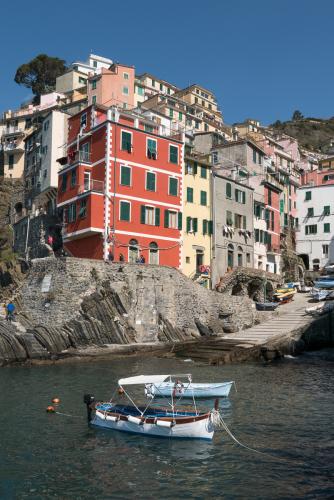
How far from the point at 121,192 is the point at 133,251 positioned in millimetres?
5886

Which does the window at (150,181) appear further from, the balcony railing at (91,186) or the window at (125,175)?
the balcony railing at (91,186)

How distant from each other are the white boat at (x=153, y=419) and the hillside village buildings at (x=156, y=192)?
→ 25.1 metres

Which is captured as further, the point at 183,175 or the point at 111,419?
the point at 183,175

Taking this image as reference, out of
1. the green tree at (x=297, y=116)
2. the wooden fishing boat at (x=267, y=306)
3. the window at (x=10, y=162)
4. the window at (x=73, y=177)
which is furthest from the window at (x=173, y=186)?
the green tree at (x=297, y=116)

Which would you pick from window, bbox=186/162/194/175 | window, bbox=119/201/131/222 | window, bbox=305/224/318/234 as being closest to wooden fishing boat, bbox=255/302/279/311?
window, bbox=186/162/194/175

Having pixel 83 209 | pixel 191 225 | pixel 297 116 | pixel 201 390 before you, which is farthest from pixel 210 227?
pixel 297 116

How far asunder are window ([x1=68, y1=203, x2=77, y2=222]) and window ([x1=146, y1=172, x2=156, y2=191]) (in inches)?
301

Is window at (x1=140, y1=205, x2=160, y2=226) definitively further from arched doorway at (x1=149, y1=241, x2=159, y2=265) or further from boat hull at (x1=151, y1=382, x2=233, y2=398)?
boat hull at (x1=151, y1=382, x2=233, y2=398)

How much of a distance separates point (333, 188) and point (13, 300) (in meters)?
55.4

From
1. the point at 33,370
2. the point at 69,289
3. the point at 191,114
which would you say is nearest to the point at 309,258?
the point at 191,114

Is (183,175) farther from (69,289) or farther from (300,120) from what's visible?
(300,120)

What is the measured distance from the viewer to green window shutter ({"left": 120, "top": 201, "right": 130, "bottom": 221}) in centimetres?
4780

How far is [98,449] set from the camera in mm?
18469

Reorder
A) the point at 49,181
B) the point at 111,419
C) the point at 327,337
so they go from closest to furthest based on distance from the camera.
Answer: the point at 111,419 < the point at 327,337 < the point at 49,181
